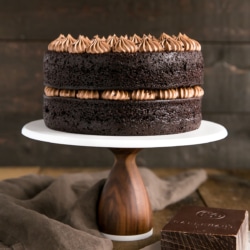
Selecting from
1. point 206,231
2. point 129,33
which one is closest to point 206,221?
point 206,231

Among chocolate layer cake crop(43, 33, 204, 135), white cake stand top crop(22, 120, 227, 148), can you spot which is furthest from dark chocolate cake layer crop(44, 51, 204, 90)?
white cake stand top crop(22, 120, 227, 148)

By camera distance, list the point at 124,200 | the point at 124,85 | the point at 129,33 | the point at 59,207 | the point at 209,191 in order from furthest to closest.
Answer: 1. the point at 129,33
2. the point at 209,191
3. the point at 59,207
4. the point at 124,200
5. the point at 124,85

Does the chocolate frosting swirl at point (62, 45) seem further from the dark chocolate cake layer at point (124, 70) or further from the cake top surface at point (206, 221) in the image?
the cake top surface at point (206, 221)

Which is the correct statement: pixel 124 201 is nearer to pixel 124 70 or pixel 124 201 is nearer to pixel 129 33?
pixel 124 70

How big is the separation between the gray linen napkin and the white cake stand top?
20 centimetres

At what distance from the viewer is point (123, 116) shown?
4.95ft

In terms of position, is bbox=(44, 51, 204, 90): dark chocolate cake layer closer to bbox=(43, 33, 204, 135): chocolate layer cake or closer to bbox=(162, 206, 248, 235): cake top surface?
bbox=(43, 33, 204, 135): chocolate layer cake

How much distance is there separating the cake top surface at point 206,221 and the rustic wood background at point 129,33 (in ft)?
3.71

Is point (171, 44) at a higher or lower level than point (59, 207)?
higher

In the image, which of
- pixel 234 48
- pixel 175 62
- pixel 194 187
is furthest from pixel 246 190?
pixel 175 62

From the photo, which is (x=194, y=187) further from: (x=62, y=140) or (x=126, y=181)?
(x=62, y=140)

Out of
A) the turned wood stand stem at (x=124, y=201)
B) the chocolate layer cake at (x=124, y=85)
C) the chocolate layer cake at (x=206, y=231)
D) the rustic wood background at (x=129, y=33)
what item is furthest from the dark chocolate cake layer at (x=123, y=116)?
the rustic wood background at (x=129, y=33)

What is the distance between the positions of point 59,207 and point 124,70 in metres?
0.53

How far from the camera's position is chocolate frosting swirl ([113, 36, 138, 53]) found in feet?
4.93
